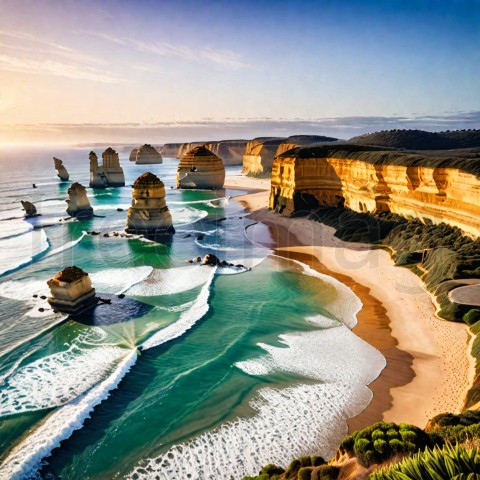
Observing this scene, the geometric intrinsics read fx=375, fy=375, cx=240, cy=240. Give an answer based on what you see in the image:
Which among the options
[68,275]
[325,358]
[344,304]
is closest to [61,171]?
[68,275]

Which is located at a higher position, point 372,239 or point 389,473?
point 389,473

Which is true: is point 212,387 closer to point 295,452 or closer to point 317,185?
point 295,452

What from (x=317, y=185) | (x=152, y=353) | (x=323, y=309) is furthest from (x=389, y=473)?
(x=317, y=185)

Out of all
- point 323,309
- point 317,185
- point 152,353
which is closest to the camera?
point 152,353

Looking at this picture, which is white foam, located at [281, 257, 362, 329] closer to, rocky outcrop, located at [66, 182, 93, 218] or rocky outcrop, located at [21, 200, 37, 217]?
rocky outcrop, located at [66, 182, 93, 218]

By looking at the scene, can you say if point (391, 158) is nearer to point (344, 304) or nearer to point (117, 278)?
point (344, 304)

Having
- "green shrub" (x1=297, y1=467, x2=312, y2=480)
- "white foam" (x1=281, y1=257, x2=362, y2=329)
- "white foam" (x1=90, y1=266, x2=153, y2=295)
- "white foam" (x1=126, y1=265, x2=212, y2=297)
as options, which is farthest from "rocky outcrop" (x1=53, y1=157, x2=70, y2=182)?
"green shrub" (x1=297, y1=467, x2=312, y2=480)
